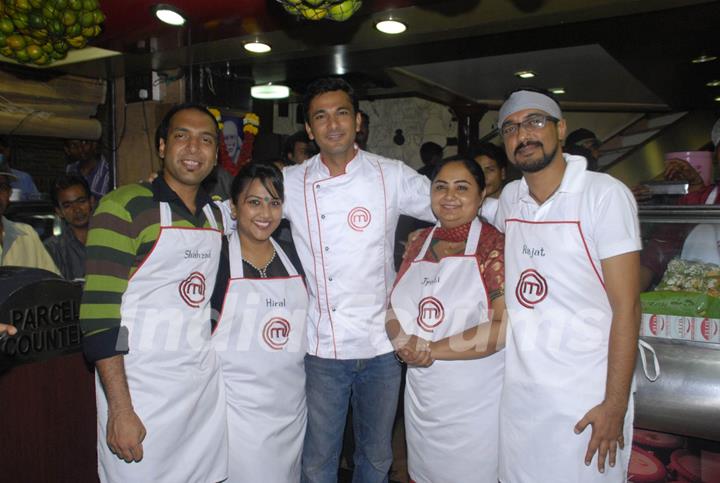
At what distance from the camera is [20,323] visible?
231 cm

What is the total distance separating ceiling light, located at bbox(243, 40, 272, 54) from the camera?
4.88 metres

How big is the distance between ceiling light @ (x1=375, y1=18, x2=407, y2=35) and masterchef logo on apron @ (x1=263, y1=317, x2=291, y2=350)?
278 cm

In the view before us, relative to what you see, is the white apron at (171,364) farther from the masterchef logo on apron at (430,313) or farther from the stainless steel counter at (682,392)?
the stainless steel counter at (682,392)

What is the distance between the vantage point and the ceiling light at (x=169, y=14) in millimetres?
4125

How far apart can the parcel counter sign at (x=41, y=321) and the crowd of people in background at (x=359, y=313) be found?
0.33 meters

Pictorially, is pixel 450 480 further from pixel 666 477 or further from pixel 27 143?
pixel 27 143

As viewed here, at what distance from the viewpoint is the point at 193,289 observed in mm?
2229

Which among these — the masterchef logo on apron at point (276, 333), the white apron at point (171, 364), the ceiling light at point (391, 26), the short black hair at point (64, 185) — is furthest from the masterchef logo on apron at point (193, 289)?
the ceiling light at point (391, 26)

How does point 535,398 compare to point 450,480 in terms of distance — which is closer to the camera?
point 535,398

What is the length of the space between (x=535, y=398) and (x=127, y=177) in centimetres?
491

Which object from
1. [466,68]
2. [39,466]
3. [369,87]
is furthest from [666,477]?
[369,87]

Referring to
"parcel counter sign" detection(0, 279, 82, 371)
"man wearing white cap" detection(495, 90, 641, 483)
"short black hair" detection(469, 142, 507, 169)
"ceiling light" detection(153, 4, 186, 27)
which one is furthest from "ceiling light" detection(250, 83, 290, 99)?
"man wearing white cap" detection(495, 90, 641, 483)

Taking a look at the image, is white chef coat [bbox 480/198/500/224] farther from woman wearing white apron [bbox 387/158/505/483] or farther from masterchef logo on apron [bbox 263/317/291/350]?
masterchef logo on apron [bbox 263/317/291/350]

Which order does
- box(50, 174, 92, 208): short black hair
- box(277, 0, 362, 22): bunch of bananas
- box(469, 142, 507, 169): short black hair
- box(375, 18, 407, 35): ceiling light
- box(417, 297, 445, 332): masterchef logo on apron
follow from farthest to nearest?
box(375, 18, 407, 35): ceiling light
box(50, 174, 92, 208): short black hair
box(469, 142, 507, 169): short black hair
box(277, 0, 362, 22): bunch of bananas
box(417, 297, 445, 332): masterchef logo on apron
